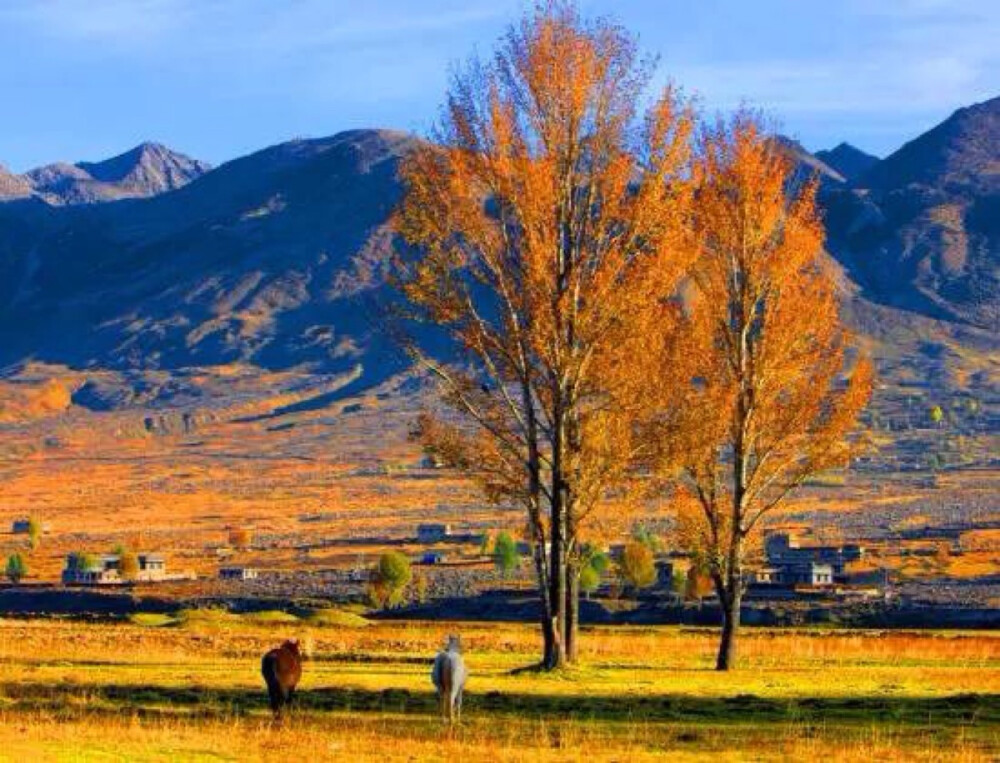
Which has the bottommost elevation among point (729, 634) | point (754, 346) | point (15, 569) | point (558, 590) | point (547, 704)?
point (15, 569)

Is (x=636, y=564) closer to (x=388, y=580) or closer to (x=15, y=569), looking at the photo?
(x=388, y=580)

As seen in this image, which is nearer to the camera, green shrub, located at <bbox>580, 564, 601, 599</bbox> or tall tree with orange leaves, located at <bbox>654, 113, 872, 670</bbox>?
tall tree with orange leaves, located at <bbox>654, 113, 872, 670</bbox>

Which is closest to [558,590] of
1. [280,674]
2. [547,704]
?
[547,704]

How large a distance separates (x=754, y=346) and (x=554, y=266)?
8807 mm

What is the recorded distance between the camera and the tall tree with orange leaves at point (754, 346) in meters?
53.0

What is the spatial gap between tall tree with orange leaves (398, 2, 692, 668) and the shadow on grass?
28.7ft

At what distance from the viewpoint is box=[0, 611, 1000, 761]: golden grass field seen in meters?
27.9

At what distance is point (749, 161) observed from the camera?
53969 mm

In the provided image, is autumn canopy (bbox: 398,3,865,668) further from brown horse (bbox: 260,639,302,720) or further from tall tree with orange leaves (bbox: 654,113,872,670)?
brown horse (bbox: 260,639,302,720)

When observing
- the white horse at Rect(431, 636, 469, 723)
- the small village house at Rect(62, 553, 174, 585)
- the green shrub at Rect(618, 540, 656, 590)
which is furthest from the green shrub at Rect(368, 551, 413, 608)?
the white horse at Rect(431, 636, 469, 723)

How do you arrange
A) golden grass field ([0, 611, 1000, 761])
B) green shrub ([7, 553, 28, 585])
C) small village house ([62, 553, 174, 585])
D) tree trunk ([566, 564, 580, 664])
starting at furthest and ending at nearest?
small village house ([62, 553, 174, 585]) < green shrub ([7, 553, 28, 585]) < tree trunk ([566, 564, 580, 664]) < golden grass field ([0, 611, 1000, 761])

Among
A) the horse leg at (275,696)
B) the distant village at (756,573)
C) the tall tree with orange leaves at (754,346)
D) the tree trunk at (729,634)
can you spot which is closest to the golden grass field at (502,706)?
the horse leg at (275,696)

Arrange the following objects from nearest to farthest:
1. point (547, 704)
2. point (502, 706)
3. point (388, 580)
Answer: point (502, 706) → point (547, 704) → point (388, 580)

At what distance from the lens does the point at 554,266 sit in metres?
48.0
